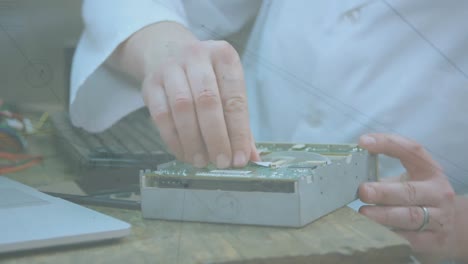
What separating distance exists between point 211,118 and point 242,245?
0.13 metres

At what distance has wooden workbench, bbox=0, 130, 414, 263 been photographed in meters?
0.35

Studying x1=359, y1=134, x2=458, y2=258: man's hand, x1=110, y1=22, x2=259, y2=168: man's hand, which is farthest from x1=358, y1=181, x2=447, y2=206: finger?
x1=110, y1=22, x2=259, y2=168: man's hand

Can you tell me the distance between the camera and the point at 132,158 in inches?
25.6

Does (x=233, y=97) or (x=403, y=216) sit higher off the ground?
(x=233, y=97)

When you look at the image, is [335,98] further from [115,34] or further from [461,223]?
[115,34]

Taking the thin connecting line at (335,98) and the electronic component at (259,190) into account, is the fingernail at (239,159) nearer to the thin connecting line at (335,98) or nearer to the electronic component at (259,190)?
the electronic component at (259,190)

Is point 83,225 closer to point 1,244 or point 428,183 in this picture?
point 1,244

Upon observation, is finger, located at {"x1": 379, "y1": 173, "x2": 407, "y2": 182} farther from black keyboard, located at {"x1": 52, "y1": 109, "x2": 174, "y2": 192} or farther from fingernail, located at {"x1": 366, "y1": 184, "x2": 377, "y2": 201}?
black keyboard, located at {"x1": 52, "y1": 109, "x2": 174, "y2": 192}

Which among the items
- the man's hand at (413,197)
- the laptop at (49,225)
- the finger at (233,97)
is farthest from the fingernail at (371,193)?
the laptop at (49,225)

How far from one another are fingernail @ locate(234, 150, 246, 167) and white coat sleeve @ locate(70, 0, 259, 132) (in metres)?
0.13

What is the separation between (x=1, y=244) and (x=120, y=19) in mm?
332

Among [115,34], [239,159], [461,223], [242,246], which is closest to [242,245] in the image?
[242,246]

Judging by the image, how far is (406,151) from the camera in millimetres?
470

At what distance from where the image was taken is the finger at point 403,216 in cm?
46
